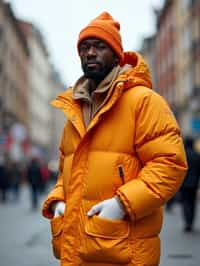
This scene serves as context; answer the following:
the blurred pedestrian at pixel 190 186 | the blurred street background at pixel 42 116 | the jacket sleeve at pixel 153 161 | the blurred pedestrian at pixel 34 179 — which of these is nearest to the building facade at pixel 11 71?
the blurred street background at pixel 42 116

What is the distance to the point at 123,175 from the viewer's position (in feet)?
10.4

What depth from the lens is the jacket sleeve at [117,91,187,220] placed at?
3033 mm

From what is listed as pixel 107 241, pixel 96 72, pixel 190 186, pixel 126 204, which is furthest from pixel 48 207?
pixel 190 186

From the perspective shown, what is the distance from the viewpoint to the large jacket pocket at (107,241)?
3.06m

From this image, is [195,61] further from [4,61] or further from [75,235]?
[75,235]

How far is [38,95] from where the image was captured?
9875 cm

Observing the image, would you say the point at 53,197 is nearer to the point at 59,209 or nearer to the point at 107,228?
the point at 59,209

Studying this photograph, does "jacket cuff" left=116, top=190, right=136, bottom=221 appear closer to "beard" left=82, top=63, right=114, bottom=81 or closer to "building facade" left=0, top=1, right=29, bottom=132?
"beard" left=82, top=63, right=114, bottom=81

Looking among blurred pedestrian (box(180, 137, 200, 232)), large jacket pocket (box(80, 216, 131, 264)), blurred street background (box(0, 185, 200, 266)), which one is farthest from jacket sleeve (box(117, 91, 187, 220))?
blurred pedestrian (box(180, 137, 200, 232))

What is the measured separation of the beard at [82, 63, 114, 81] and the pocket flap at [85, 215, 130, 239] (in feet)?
2.35

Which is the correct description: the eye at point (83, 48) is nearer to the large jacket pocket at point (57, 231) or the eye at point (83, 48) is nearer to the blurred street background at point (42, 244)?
the large jacket pocket at point (57, 231)

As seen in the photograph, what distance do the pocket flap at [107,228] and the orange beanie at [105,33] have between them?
87cm

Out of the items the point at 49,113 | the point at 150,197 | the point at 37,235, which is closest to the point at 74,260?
the point at 150,197

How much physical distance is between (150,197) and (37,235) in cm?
947
